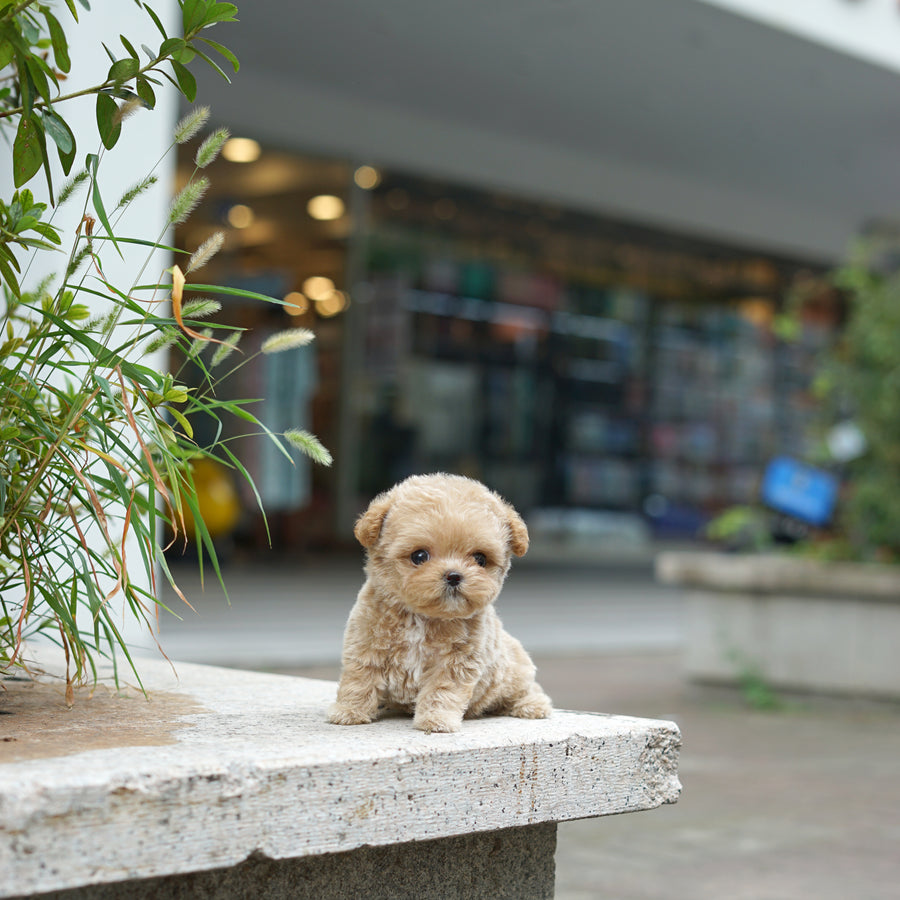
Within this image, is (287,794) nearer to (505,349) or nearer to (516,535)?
(516,535)

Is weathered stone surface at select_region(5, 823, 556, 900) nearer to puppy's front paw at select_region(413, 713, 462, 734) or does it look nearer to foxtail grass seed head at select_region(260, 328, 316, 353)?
puppy's front paw at select_region(413, 713, 462, 734)

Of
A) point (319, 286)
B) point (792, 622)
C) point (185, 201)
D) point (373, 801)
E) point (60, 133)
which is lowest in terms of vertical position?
point (373, 801)

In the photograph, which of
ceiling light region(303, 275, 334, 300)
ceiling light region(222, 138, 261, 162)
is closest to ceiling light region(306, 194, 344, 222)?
ceiling light region(303, 275, 334, 300)

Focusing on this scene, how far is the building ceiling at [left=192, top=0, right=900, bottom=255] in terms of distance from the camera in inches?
372

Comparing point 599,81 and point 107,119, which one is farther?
point 599,81

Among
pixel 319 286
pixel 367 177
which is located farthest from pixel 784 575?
pixel 319 286

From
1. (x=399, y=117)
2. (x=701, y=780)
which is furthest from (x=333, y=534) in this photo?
(x=701, y=780)

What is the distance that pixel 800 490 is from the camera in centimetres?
771

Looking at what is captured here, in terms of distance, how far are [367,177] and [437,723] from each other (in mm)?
11710

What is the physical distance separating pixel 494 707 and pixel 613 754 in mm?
263

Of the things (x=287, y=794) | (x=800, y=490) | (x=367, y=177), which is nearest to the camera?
(x=287, y=794)

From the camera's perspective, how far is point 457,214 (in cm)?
1417

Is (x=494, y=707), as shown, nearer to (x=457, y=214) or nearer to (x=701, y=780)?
(x=701, y=780)

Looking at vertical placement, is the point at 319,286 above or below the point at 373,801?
above
